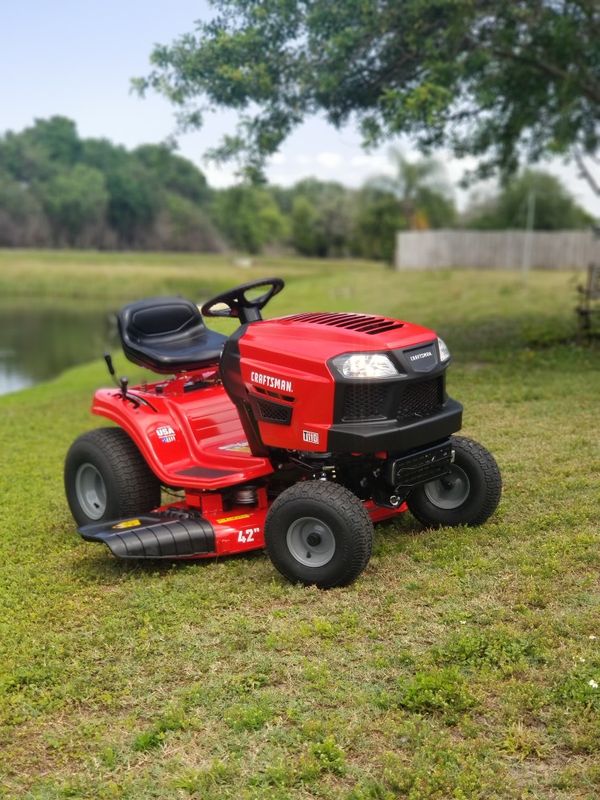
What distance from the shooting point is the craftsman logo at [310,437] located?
5113mm

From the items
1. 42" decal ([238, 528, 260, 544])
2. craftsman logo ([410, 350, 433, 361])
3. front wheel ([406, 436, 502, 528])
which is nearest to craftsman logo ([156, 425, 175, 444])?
42" decal ([238, 528, 260, 544])

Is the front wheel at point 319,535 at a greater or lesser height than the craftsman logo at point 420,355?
lesser

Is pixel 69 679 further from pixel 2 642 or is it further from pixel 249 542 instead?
pixel 249 542

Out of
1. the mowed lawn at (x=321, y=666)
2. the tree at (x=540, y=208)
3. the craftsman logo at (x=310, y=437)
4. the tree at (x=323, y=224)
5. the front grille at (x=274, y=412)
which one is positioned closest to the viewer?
the mowed lawn at (x=321, y=666)

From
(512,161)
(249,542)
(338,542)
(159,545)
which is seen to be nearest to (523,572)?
(338,542)

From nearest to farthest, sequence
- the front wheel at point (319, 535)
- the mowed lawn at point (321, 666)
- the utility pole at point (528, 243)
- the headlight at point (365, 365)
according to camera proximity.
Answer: the mowed lawn at point (321, 666), the front wheel at point (319, 535), the headlight at point (365, 365), the utility pole at point (528, 243)

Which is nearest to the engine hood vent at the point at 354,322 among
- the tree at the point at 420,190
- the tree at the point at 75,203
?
the tree at the point at 420,190

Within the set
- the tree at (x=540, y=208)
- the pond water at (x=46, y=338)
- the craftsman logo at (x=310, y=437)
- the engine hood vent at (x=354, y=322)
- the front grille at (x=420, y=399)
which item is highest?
the tree at (x=540, y=208)

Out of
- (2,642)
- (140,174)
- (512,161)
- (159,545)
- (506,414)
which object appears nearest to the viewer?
(2,642)

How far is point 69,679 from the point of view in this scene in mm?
4270

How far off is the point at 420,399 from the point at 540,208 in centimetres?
5183

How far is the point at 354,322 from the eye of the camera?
17.8ft

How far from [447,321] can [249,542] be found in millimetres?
15212

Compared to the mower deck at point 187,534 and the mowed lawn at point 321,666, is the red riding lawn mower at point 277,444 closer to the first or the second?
the mower deck at point 187,534
